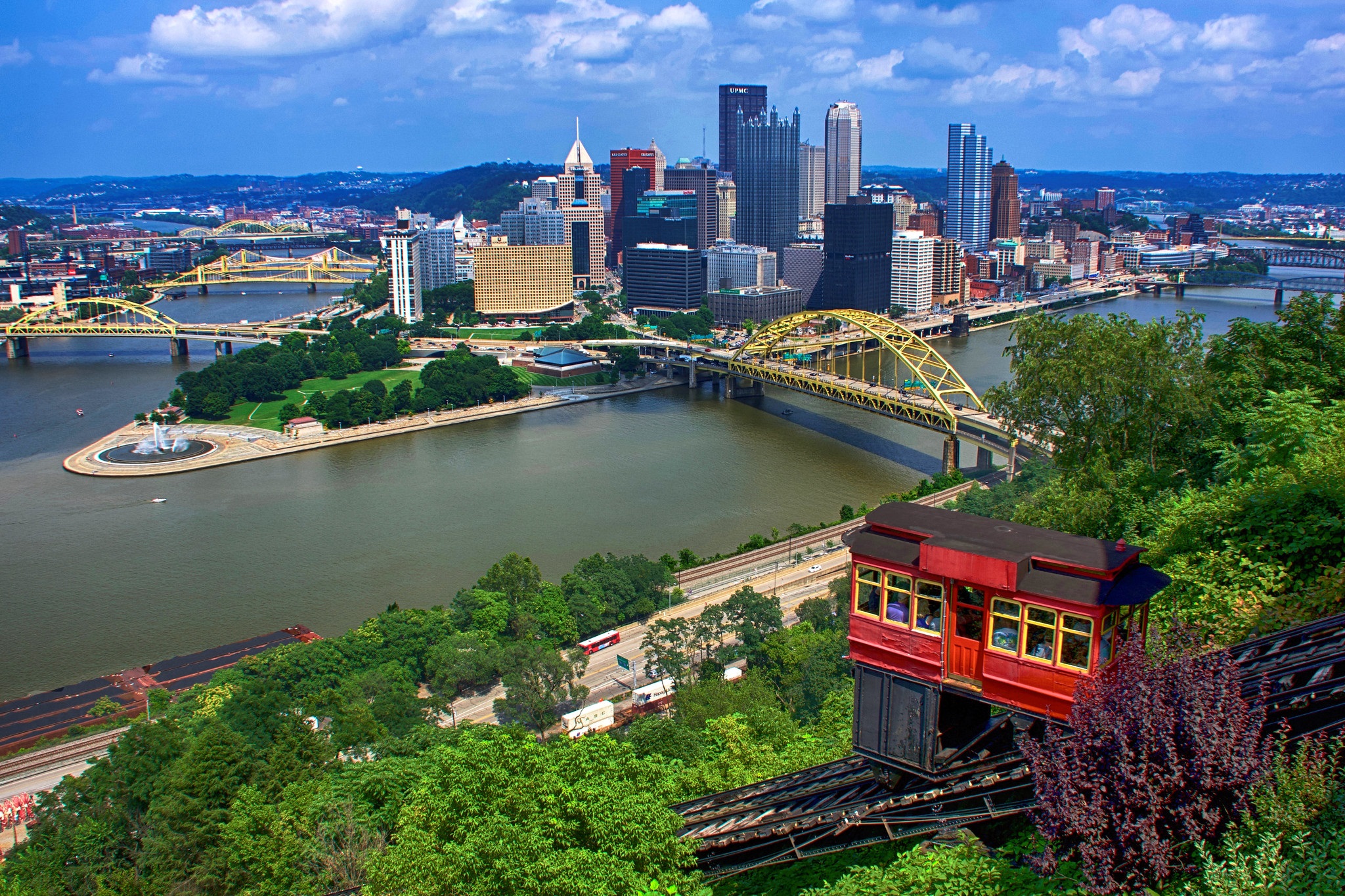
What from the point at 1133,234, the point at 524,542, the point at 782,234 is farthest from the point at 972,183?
the point at 524,542

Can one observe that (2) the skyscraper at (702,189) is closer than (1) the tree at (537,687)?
No

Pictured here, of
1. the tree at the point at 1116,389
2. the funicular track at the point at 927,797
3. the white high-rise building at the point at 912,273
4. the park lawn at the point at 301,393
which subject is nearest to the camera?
the funicular track at the point at 927,797

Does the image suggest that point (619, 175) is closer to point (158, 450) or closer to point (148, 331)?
point (148, 331)

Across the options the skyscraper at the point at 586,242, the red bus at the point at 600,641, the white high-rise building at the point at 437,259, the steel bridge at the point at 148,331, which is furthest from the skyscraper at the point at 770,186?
the red bus at the point at 600,641

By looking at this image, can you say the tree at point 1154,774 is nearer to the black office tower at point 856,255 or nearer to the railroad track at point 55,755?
the railroad track at point 55,755

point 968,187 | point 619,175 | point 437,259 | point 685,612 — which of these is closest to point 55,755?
point 685,612

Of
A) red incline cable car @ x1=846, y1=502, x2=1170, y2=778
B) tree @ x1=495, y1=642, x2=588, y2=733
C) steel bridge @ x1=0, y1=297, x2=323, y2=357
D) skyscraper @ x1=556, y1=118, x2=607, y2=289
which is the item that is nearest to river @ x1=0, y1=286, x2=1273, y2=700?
tree @ x1=495, y1=642, x2=588, y2=733

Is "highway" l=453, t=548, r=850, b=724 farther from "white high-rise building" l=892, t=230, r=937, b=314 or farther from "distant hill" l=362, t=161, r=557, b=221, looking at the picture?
"distant hill" l=362, t=161, r=557, b=221
